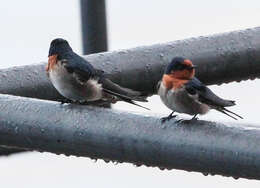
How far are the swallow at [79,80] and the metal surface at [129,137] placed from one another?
1.09ft

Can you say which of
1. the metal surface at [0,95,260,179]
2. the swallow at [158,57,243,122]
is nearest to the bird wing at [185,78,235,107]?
the swallow at [158,57,243,122]

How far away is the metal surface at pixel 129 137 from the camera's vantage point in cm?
119

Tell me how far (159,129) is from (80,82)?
35.8 inches

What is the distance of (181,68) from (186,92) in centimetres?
20

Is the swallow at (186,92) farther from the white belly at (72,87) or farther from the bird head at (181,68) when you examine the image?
the white belly at (72,87)

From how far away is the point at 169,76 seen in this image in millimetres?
2002

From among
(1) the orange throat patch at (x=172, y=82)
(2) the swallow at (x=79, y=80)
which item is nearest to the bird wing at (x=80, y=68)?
(2) the swallow at (x=79, y=80)

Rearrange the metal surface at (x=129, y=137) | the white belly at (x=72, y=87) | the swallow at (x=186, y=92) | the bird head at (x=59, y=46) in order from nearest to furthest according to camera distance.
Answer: the metal surface at (x=129, y=137), the swallow at (x=186, y=92), the white belly at (x=72, y=87), the bird head at (x=59, y=46)

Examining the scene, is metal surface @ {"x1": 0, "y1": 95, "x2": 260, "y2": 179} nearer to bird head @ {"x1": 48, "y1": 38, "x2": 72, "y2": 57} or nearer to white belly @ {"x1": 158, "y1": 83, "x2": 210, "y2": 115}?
white belly @ {"x1": 158, "y1": 83, "x2": 210, "y2": 115}

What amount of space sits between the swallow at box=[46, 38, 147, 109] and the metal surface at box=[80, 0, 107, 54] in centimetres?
14

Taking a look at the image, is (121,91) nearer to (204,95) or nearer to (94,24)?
(204,95)

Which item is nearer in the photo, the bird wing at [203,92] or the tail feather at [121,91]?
the tail feather at [121,91]

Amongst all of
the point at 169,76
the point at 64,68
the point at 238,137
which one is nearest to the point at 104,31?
the point at 64,68

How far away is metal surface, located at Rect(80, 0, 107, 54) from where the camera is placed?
7.57 feet
